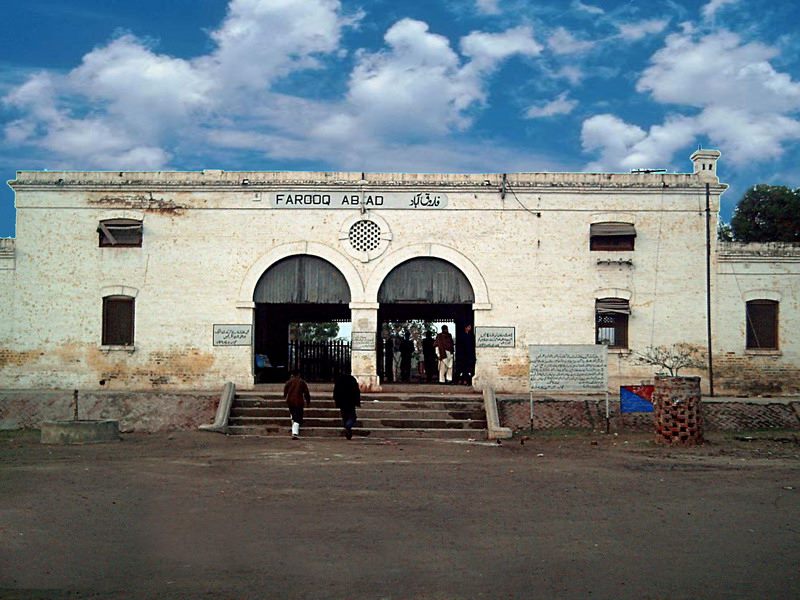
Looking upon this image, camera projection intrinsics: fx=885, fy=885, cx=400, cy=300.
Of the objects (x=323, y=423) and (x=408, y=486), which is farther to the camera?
(x=323, y=423)

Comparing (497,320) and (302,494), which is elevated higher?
(497,320)

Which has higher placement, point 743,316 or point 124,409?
Answer: point 743,316

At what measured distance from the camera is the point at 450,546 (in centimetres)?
Answer: 778

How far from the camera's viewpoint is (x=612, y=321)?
71.4ft

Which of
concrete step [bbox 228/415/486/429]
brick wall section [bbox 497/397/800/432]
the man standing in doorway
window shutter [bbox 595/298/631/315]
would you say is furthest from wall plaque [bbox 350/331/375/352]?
window shutter [bbox 595/298/631/315]

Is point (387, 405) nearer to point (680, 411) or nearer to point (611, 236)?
point (680, 411)

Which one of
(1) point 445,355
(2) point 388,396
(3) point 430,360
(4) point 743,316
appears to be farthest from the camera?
(3) point 430,360

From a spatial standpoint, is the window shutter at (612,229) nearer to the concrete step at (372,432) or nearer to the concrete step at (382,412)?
the concrete step at (382,412)

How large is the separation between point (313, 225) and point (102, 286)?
5.36 meters

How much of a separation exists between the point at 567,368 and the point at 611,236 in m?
4.64

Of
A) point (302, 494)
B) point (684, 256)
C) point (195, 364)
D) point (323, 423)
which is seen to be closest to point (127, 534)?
point (302, 494)

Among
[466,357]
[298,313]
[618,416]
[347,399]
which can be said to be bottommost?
[618,416]

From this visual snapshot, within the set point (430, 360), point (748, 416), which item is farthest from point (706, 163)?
point (430, 360)

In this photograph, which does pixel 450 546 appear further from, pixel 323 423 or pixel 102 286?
pixel 102 286
